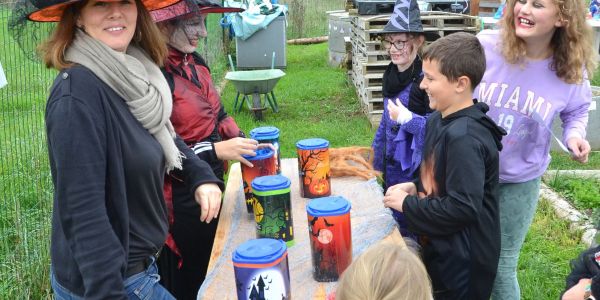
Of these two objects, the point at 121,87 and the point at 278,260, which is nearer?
the point at 278,260

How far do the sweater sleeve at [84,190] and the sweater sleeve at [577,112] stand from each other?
81.3 inches

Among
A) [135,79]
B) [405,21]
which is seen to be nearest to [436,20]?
[405,21]

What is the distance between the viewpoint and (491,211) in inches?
85.7

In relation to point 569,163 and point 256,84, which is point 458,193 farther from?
point 256,84

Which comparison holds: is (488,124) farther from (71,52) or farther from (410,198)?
(71,52)

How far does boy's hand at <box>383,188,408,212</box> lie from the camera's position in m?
2.17

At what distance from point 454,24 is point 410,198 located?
16.0ft

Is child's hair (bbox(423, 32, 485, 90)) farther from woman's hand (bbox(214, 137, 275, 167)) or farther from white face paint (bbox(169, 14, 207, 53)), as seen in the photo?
white face paint (bbox(169, 14, 207, 53))

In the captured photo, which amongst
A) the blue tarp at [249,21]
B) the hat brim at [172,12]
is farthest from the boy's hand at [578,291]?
the blue tarp at [249,21]

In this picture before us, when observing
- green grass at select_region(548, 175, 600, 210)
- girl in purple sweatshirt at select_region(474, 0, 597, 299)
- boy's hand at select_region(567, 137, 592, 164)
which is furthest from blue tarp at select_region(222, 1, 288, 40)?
boy's hand at select_region(567, 137, 592, 164)

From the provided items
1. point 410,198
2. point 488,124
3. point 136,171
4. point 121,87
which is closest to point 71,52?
point 121,87

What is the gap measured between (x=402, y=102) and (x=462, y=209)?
1.27 metres

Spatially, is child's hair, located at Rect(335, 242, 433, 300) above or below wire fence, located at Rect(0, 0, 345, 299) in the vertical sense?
above

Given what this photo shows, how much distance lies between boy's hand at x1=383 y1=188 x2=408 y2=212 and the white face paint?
1196 millimetres
